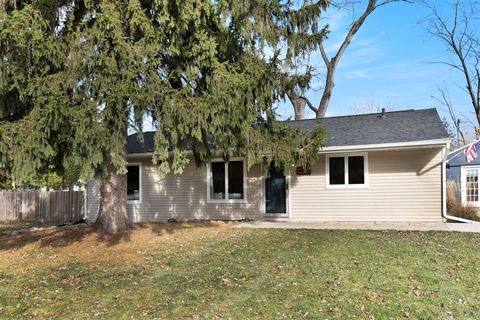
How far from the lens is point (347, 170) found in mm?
11312

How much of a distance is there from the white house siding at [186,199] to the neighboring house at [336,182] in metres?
0.03

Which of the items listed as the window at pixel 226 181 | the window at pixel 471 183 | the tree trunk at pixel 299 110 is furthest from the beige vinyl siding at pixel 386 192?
the tree trunk at pixel 299 110

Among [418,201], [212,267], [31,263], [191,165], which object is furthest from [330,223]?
[31,263]

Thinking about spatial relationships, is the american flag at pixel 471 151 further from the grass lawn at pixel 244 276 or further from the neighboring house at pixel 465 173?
the grass lawn at pixel 244 276

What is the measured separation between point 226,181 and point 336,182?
3.37 meters

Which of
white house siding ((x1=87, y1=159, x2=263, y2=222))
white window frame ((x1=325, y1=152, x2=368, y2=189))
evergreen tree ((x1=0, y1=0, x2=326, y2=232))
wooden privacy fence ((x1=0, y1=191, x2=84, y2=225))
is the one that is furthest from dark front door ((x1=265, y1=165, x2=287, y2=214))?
wooden privacy fence ((x1=0, y1=191, x2=84, y2=225))

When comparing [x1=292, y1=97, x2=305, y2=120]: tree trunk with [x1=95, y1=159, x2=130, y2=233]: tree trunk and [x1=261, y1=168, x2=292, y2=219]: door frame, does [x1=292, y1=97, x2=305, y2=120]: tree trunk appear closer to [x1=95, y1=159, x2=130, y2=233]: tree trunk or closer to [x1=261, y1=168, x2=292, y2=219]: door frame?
[x1=261, y1=168, x2=292, y2=219]: door frame

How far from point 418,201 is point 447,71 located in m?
20.0

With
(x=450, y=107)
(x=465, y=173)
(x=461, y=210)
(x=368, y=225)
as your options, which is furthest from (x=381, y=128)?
(x=450, y=107)

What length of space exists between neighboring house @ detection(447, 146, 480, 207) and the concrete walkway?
7.35m

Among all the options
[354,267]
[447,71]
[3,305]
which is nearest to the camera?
[3,305]

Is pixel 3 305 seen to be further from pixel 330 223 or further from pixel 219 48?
pixel 330 223

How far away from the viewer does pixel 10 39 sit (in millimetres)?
6062

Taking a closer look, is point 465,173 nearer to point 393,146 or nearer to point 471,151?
point 471,151
